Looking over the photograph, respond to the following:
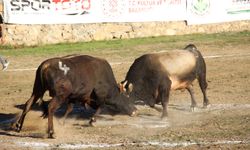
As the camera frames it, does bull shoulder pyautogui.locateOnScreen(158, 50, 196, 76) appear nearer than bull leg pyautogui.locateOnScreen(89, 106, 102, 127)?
No

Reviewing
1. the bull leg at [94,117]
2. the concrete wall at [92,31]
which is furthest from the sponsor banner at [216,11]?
the bull leg at [94,117]

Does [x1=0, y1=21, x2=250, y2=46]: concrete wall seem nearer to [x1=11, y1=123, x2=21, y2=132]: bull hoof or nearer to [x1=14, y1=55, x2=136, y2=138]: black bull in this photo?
[x1=14, y1=55, x2=136, y2=138]: black bull

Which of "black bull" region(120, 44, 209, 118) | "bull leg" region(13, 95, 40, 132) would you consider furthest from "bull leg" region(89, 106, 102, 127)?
"bull leg" region(13, 95, 40, 132)

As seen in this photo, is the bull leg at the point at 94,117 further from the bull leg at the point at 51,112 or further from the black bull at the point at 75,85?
the bull leg at the point at 51,112

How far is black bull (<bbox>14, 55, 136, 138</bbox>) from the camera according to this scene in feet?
37.5

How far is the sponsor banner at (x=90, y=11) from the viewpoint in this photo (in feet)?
86.5

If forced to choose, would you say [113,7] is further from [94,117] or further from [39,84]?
[39,84]

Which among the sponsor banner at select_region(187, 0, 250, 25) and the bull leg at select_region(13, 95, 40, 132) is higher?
the bull leg at select_region(13, 95, 40, 132)

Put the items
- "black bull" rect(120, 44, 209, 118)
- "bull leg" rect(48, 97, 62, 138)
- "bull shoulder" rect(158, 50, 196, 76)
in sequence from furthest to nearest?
"bull shoulder" rect(158, 50, 196, 76) → "black bull" rect(120, 44, 209, 118) → "bull leg" rect(48, 97, 62, 138)

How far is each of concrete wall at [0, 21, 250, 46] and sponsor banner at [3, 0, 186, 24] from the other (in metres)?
0.23

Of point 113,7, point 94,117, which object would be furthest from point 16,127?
point 113,7

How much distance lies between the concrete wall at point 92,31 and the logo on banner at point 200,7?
0.66 m

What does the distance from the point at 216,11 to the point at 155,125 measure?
19.1 metres

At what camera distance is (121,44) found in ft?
87.1
